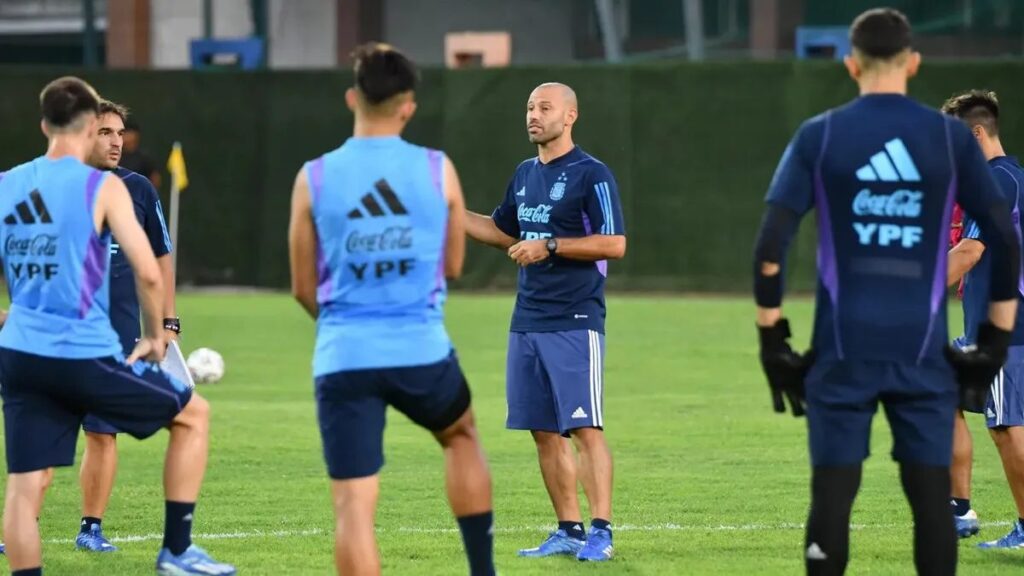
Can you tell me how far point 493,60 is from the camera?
90.6 ft

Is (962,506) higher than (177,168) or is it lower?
lower

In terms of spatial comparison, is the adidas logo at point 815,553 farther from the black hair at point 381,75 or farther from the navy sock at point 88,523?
the navy sock at point 88,523

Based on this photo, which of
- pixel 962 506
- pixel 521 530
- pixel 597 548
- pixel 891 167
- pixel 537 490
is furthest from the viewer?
pixel 537 490

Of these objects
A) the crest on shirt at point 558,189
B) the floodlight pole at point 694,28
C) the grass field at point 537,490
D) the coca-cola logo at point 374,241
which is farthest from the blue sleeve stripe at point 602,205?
the floodlight pole at point 694,28

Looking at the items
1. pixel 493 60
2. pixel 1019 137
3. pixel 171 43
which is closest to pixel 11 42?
pixel 171 43

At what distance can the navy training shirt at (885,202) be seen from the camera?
563 centimetres

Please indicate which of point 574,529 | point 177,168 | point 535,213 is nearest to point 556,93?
point 535,213

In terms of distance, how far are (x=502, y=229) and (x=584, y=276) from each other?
0.59 m

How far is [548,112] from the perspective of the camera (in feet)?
26.8

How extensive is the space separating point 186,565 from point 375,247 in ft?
5.69

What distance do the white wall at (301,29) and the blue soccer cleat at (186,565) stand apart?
28.6 meters

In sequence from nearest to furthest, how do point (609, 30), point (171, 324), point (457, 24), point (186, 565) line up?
point (186, 565)
point (171, 324)
point (609, 30)
point (457, 24)

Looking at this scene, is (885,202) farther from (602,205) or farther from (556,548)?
(556,548)

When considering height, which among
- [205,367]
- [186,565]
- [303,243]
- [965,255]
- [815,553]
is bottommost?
[205,367]
